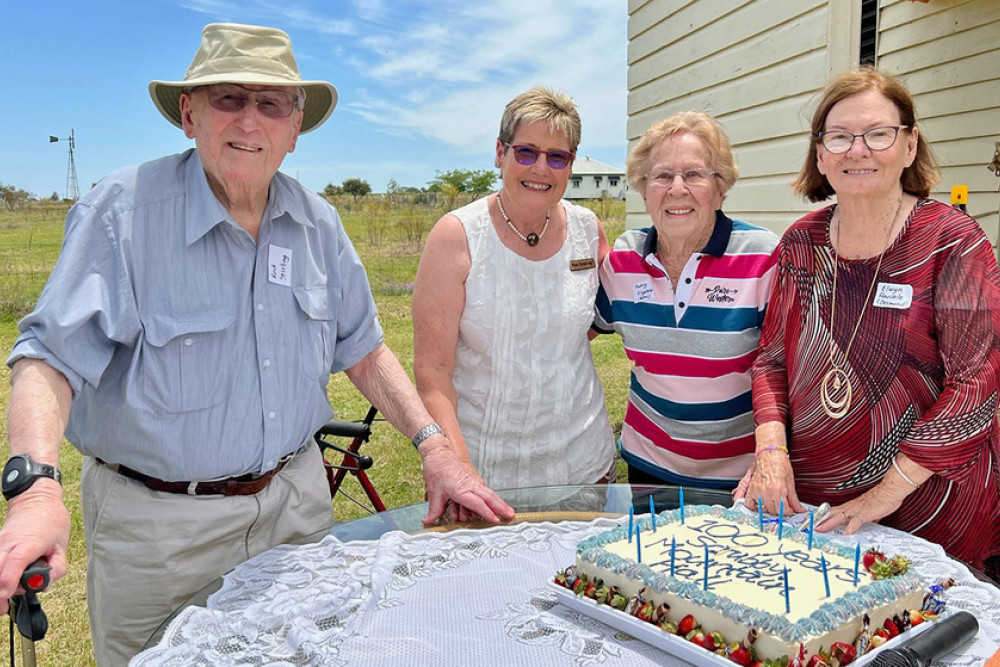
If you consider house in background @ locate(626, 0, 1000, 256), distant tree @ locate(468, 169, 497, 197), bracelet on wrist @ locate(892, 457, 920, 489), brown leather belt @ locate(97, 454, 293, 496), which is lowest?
brown leather belt @ locate(97, 454, 293, 496)

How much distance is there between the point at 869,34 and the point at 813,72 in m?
0.75

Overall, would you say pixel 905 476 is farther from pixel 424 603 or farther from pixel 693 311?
pixel 424 603

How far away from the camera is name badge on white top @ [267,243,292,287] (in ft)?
6.63

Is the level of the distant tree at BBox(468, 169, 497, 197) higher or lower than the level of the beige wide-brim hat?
higher

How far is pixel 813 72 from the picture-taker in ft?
17.2

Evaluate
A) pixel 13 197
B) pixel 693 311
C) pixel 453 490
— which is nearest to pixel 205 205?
pixel 453 490

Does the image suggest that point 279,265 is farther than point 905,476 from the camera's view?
Yes

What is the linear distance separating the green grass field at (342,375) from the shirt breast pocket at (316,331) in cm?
101

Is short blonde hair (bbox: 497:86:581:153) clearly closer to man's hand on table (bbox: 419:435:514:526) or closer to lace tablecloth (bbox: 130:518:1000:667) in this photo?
man's hand on table (bbox: 419:435:514:526)

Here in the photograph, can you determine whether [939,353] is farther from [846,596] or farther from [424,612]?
[424,612]

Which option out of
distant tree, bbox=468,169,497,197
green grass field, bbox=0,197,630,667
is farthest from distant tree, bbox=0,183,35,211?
distant tree, bbox=468,169,497,197

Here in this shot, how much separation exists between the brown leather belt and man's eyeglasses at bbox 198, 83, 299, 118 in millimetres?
958

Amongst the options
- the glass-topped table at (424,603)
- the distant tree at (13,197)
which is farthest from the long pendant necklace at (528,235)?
the distant tree at (13,197)

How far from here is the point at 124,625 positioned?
2.00 metres
